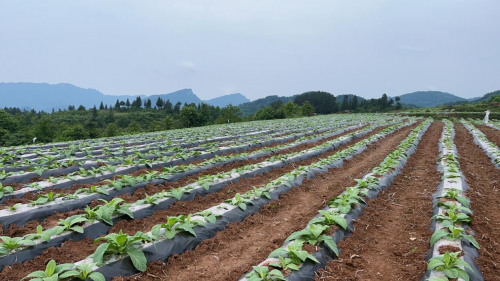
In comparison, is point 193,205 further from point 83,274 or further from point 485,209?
point 485,209

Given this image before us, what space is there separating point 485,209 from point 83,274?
6.01 meters

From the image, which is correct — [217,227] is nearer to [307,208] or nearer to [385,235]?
[307,208]

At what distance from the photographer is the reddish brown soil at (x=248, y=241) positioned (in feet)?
9.53

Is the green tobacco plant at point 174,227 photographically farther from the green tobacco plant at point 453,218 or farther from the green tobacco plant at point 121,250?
the green tobacco plant at point 453,218

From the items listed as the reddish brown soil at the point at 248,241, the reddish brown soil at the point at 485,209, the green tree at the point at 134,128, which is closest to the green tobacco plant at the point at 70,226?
the reddish brown soil at the point at 248,241

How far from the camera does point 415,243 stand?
3.45m

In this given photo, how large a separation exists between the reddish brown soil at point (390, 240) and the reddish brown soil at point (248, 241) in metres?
0.84

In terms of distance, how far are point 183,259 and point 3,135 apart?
4956cm

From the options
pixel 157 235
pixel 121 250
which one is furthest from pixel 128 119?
pixel 121 250

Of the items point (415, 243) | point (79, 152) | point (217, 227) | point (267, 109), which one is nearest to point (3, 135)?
point (79, 152)

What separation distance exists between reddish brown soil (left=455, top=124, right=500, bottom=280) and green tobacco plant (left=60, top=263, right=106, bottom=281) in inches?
151

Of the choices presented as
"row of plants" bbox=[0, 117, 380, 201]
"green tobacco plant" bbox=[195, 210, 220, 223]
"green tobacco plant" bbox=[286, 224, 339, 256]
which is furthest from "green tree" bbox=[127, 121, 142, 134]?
"green tobacco plant" bbox=[286, 224, 339, 256]

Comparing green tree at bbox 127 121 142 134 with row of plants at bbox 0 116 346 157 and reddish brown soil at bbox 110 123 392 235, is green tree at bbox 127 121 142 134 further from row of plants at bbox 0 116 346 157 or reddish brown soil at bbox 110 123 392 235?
reddish brown soil at bbox 110 123 392 235

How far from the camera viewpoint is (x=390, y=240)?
3.61 meters
